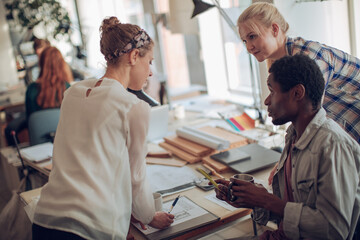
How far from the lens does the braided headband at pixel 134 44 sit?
1.41m

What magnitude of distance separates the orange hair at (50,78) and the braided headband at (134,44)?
210 cm

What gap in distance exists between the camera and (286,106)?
1290 mm

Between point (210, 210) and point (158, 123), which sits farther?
point (158, 123)

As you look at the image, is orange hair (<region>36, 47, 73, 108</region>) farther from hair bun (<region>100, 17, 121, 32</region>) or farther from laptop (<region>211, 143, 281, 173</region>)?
hair bun (<region>100, 17, 121, 32</region>)

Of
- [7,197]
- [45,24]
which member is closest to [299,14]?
[7,197]

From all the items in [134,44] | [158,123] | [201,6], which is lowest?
[158,123]

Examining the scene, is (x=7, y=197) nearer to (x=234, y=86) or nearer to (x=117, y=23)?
(x=234, y=86)

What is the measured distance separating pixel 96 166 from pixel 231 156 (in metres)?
0.89

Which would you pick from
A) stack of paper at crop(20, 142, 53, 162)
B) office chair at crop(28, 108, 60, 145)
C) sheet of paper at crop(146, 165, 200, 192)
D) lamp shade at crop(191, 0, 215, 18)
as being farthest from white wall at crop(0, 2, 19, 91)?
sheet of paper at crop(146, 165, 200, 192)

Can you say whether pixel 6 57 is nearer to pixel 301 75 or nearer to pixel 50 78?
pixel 50 78

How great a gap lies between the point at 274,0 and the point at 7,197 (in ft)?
10.5

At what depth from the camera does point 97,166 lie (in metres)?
1.25

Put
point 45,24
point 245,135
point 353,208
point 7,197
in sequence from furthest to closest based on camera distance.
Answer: point 45,24, point 7,197, point 245,135, point 353,208

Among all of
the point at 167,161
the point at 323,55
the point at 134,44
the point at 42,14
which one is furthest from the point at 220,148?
the point at 42,14
